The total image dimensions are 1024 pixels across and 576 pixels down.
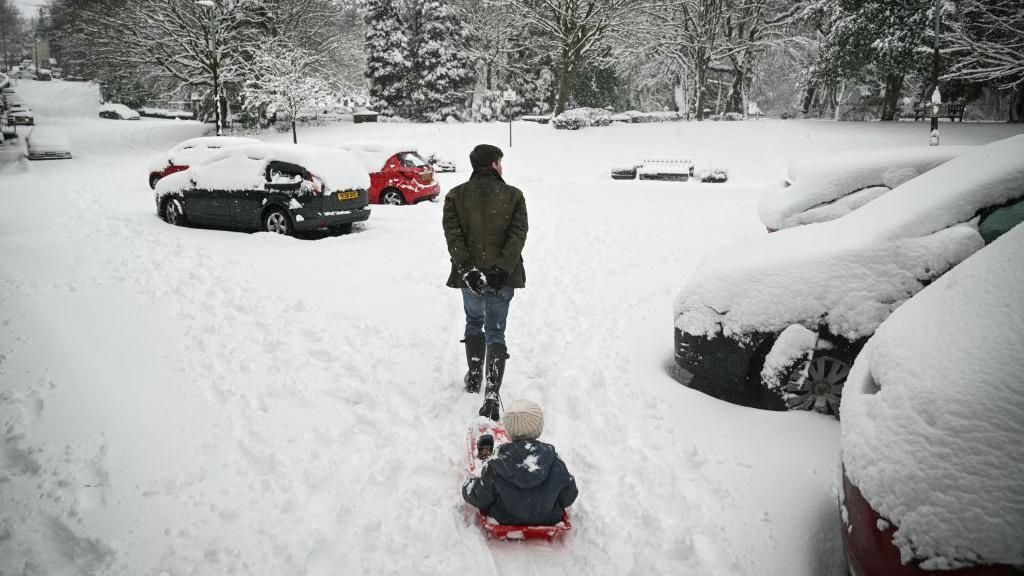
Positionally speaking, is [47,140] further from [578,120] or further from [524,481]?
[524,481]

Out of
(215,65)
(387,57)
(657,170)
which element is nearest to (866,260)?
(657,170)

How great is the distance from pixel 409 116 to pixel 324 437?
111 ft

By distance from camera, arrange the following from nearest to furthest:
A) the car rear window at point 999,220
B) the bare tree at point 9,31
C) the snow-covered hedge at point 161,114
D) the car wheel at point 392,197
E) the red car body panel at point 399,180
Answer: the car rear window at point 999,220, the red car body panel at point 399,180, the car wheel at point 392,197, the snow-covered hedge at point 161,114, the bare tree at point 9,31

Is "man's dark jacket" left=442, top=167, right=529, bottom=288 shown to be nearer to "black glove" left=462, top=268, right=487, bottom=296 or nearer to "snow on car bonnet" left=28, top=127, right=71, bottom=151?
"black glove" left=462, top=268, right=487, bottom=296

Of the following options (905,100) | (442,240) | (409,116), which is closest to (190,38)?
(409,116)

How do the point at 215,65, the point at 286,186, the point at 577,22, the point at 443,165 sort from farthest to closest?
the point at 577,22 → the point at 215,65 → the point at 443,165 → the point at 286,186

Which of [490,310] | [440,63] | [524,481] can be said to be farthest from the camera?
[440,63]

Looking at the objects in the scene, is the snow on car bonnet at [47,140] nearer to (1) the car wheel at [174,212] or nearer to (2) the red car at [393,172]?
(2) the red car at [393,172]

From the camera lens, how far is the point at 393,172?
42.9 ft

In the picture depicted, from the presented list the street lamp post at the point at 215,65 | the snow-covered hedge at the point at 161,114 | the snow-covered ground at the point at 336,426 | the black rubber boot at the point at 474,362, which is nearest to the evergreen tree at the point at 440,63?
the street lamp post at the point at 215,65

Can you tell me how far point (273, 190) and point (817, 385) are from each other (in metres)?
8.58

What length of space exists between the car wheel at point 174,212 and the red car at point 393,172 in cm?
430

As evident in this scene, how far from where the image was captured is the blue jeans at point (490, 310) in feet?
12.3

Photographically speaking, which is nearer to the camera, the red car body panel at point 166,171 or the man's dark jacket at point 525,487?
the man's dark jacket at point 525,487
